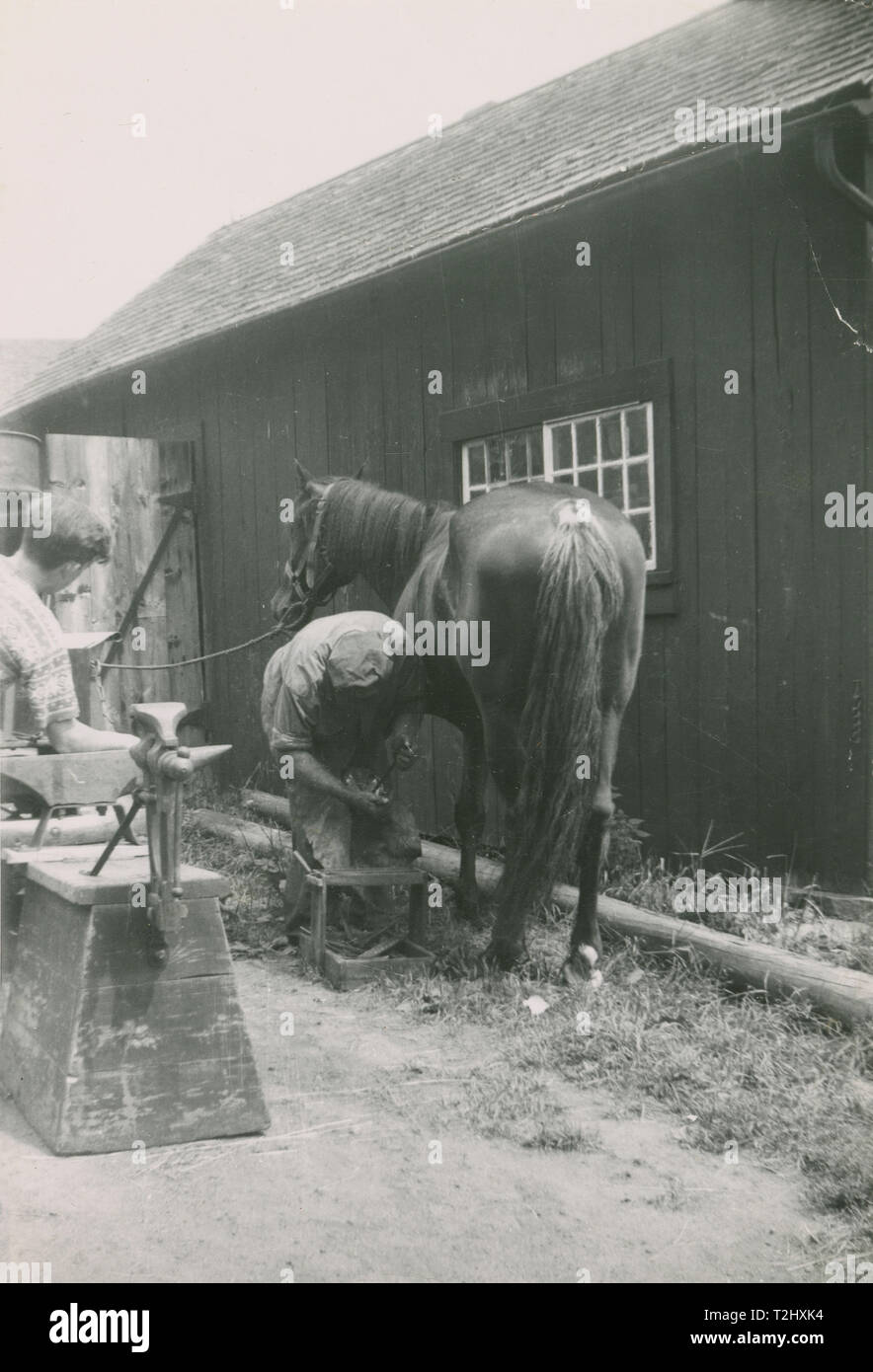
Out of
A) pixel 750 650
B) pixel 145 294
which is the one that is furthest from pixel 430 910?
pixel 145 294

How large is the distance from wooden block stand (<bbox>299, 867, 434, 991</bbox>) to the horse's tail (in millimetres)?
693

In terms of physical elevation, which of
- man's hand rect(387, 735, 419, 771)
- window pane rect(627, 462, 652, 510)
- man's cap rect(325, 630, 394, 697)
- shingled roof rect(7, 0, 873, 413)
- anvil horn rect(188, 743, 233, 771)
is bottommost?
man's hand rect(387, 735, 419, 771)

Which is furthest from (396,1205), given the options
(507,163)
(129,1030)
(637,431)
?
(507,163)

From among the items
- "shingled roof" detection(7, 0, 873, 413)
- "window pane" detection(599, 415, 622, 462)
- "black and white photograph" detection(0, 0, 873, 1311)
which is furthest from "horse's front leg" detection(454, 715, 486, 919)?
"shingled roof" detection(7, 0, 873, 413)

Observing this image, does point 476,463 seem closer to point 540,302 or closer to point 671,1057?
point 540,302

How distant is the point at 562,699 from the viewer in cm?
439

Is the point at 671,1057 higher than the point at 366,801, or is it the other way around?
the point at 366,801

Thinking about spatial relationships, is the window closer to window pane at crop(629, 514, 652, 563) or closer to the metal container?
window pane at crop(629, 514, 652, 563)

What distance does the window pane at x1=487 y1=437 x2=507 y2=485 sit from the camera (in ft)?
23.0

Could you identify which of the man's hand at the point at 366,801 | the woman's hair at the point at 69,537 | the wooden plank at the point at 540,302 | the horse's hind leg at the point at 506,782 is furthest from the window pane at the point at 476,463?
the woman's hair at the point at 69,537

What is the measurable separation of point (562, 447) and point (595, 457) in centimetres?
26

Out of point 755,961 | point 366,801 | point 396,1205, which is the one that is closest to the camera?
point 396,1205

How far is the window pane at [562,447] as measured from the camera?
259 inches
